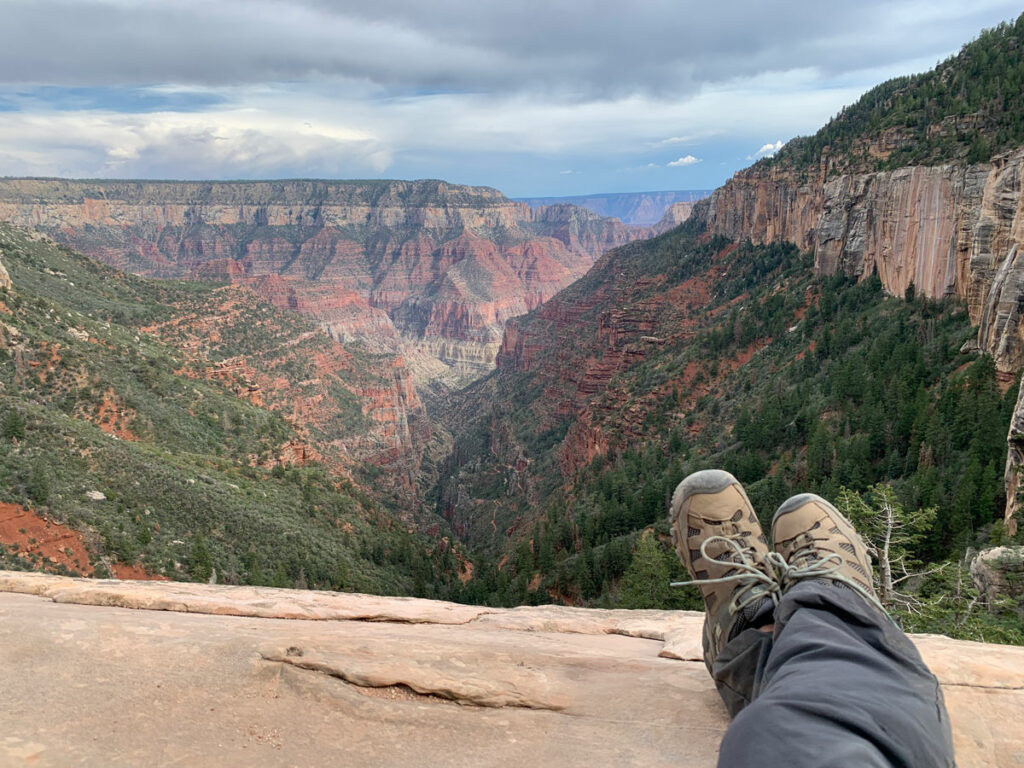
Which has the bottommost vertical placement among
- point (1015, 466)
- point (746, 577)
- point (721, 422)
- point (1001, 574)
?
point (721, 422)

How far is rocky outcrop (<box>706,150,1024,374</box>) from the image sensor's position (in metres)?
29.2

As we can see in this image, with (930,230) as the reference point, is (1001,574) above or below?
below

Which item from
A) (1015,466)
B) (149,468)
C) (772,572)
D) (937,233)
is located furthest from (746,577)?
(937,233)

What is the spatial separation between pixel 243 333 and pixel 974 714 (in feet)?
302

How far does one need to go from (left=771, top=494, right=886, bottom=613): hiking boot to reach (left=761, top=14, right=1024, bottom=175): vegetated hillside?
153 feet

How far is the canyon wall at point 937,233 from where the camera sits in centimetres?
2791

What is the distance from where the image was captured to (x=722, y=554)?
5.46 metres

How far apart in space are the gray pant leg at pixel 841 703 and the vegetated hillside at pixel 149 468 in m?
23.2

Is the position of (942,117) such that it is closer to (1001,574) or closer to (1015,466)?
(1015,466)

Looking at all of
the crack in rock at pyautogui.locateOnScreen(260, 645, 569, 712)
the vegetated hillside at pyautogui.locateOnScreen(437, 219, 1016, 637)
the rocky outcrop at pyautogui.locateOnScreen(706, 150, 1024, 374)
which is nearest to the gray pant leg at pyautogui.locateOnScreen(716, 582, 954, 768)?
the crack in rock at pyautogui.locateOnScreen(260, 645, 569, 712)

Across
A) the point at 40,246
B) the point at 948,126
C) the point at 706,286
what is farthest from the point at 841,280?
the point at 40,246

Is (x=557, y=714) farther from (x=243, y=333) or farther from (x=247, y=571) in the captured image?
(x=243, y=333)

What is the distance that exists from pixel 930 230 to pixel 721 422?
64.0 ft

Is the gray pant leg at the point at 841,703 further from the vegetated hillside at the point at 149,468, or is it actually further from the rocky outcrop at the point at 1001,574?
the vegetated hillside at the point at 149,468
